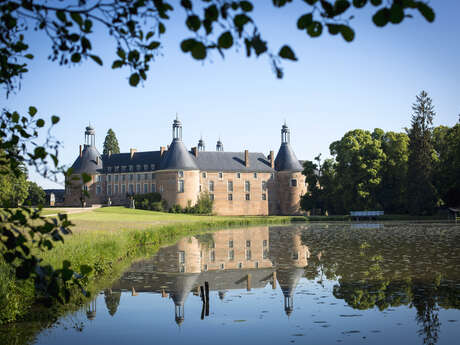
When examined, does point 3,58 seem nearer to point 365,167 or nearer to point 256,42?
point 256,42

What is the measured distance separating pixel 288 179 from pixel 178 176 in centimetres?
1451

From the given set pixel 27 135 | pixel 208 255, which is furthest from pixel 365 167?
pixel 27 135

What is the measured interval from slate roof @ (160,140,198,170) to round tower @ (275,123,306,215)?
39.2 ft

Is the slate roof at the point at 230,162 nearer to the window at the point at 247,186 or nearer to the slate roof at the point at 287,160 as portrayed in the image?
the slate roof at the point at 287,160

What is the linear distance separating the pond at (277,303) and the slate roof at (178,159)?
130 feet

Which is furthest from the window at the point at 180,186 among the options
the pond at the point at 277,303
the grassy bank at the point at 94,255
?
the pond at the point at 277,303

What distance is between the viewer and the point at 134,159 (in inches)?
2539

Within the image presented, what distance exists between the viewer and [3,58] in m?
3.94

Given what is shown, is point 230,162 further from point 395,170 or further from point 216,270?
point 216,270

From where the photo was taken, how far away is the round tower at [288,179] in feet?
207

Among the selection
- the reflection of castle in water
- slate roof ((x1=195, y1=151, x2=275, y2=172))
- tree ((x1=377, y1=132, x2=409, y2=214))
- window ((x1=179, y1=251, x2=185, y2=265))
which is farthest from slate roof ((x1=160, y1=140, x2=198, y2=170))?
window ((x1=179, y1=251, x2=185, y2=265))

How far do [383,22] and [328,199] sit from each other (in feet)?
169

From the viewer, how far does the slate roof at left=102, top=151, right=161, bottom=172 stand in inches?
2494

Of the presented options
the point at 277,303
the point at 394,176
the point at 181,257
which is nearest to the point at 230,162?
the point at 394,176
